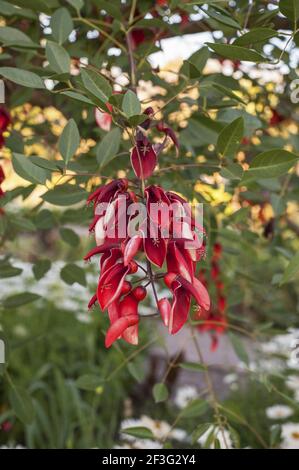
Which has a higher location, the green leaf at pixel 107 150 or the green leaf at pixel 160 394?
the green leaf at pixel 107 150

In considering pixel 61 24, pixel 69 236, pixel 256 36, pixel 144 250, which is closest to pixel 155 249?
pixel 144 250

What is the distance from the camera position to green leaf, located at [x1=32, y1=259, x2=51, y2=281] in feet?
3.19

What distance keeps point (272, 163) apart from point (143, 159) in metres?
0.14

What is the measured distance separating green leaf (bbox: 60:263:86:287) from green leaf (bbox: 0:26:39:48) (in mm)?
359

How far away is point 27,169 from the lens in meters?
0.59

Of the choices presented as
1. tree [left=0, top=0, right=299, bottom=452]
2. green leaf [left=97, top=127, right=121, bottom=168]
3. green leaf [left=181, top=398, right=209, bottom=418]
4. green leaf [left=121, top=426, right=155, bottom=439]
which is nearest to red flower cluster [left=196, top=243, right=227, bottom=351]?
tree [left=0, top=0, right=299, bottom=452]

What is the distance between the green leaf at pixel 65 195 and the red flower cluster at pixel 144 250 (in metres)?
0.17

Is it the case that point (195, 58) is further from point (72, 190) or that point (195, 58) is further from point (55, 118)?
point (55, 118)

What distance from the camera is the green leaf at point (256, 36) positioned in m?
0.55

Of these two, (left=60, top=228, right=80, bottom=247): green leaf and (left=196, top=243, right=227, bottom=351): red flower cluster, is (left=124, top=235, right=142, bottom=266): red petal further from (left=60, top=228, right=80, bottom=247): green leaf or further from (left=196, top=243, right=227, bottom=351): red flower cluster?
(left=196, top=243, right=227, bottom=351): red flower cluster

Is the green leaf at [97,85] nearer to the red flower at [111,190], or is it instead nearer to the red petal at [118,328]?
the red flower at [111,190]

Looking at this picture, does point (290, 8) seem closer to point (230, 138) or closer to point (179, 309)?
point (230, 138)

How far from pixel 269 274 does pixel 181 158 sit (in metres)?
1.96

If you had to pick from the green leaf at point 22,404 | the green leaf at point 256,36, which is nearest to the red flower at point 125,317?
the green leaf at point 256,36
